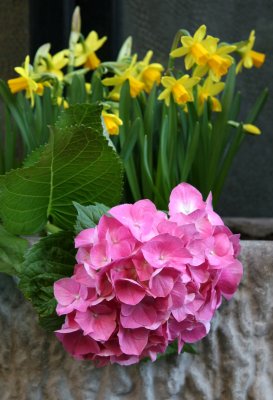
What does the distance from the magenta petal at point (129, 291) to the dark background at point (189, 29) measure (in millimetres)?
1000

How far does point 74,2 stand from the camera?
5.54 feet

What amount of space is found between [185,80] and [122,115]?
12 centimetres

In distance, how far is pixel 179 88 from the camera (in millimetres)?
Result: 1189

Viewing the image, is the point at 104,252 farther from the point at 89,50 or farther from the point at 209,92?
the point at 89,50

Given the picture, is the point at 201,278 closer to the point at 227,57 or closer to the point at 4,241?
the point at 4,241

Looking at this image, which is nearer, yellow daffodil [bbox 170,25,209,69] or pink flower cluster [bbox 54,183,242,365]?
pink flower cluster [bbox 54,183,242,365]

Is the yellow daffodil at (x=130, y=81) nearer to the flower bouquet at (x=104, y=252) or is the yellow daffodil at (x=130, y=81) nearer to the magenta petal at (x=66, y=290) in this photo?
the flower bouquet at (x=104, y=252)

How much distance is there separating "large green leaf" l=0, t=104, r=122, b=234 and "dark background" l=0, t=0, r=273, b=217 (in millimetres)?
820

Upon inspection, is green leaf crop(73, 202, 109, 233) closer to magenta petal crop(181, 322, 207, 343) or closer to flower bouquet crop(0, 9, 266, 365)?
flower bouquet crop(0, 9, 266, 365)

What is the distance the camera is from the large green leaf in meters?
0.82

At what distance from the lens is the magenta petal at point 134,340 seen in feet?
2.52

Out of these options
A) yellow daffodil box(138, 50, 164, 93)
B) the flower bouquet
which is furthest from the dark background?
the flower bouquet

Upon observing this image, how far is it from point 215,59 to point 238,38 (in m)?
0.51

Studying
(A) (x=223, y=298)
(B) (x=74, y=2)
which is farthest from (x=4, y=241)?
(B) (x=74, y=2)
